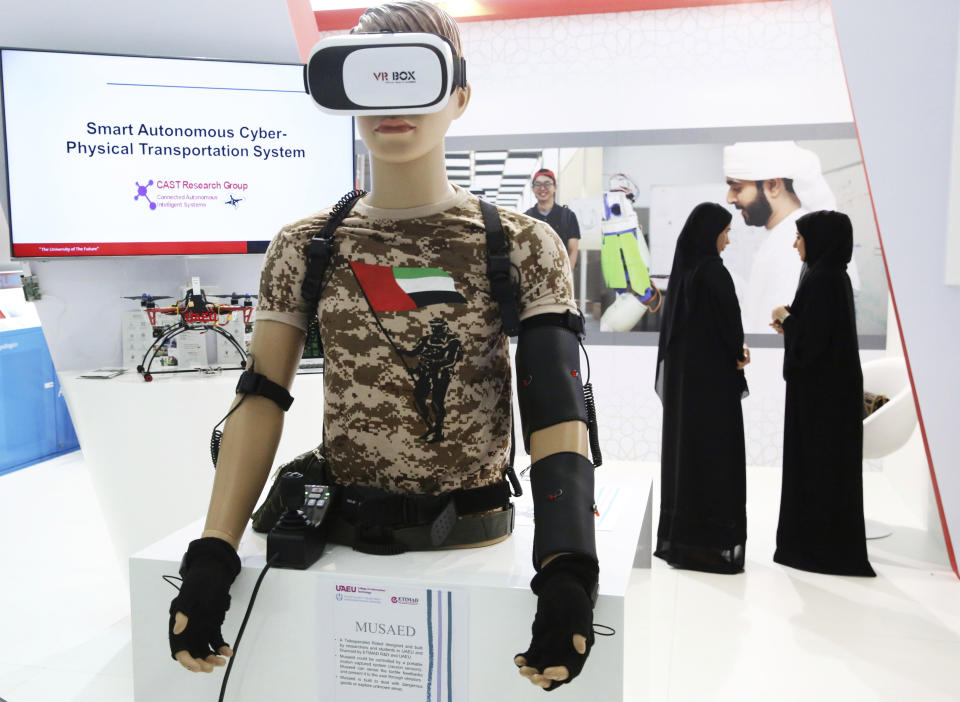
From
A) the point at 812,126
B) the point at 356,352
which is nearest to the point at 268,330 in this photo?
the point at 356,352

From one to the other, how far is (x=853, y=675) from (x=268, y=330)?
219cm

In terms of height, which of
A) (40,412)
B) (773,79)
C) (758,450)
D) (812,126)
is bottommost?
(758,450)

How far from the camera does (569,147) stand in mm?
5328

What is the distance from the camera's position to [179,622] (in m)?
1.28

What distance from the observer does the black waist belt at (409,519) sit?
146 centimetres

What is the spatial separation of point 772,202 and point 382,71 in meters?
4.25

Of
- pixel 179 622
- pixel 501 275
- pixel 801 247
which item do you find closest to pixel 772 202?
pixel 801 247

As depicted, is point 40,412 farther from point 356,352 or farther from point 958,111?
point 958,111

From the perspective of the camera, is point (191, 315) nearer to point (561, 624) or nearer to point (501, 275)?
point (501, 275)

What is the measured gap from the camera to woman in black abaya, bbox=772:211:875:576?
337cm

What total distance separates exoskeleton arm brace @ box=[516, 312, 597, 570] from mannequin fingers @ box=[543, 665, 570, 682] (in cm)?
16

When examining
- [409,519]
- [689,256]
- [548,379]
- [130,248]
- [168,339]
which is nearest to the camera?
[548,379]

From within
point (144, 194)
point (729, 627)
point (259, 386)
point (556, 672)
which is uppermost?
point (144, 194)

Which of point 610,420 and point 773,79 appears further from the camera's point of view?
point 610,420
